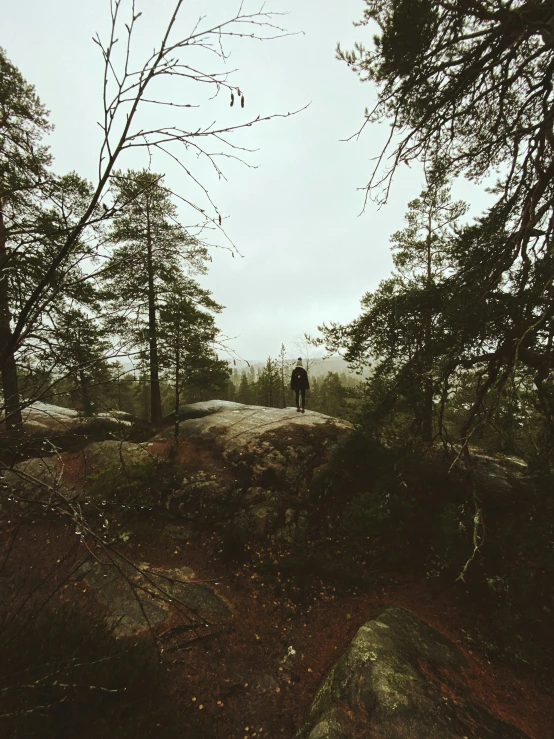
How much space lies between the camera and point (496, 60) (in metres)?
3.97

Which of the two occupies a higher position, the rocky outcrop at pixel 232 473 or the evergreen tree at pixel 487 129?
the evergreen tree at pixel 487 129

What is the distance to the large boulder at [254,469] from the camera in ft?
26.7

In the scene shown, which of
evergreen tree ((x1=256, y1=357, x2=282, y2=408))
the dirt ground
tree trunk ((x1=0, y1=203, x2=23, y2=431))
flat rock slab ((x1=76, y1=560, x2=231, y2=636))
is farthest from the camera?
evergreen tree ((x1=256, y1=357, x2=282, y2=408))

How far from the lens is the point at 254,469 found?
9.23 m

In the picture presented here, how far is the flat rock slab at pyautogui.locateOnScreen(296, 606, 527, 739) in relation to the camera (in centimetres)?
404

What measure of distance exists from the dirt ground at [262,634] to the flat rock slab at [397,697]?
350 mm

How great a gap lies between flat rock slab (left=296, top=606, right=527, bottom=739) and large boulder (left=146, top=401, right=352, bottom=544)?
3.03m

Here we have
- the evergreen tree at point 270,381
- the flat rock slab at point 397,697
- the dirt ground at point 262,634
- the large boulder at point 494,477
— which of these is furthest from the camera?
the evergreen tree at point 270,381

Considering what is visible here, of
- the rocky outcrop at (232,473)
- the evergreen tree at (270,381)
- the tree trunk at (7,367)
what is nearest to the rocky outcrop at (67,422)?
the tree trunk at (7,367)

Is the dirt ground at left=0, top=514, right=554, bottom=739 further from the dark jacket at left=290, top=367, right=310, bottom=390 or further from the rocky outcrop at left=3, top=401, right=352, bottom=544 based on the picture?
the dark jacket at left=290, top=367, right=310, bottom=390

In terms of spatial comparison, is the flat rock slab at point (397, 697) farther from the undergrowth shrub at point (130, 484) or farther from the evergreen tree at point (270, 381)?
the evergreen tree at point (270, 381)

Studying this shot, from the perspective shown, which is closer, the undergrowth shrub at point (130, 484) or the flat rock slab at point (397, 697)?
the flat rock slab at point (397, 697)

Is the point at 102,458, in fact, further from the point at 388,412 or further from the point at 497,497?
the point at 497,497

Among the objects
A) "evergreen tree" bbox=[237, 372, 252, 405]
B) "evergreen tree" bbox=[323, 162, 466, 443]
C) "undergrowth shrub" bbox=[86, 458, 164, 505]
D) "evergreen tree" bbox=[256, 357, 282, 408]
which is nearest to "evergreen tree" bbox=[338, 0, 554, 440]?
"evergreen tree" bbox=[323, 162, 466, 443]
